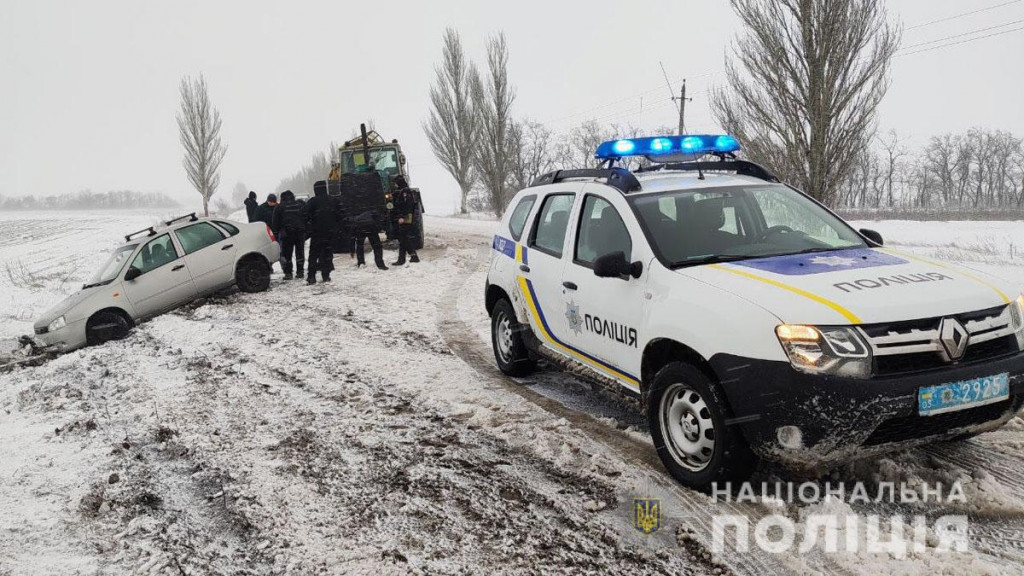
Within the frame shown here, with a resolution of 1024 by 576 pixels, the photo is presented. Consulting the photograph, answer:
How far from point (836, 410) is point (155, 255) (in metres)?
10.3

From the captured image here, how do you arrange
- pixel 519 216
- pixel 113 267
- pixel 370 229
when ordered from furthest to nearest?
pixel 370 229 → pixel 113 267 → pixel 519 216

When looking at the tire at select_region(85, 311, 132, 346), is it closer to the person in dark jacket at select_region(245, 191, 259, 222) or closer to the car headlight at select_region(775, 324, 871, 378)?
the person in dark jacket at select_region(245, 191, 259, 222)

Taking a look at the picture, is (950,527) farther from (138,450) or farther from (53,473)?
(53,473)

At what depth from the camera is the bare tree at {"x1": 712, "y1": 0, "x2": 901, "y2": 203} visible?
42.8ft

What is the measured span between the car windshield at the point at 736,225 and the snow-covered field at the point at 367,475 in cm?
126

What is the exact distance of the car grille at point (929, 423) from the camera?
2822 mm

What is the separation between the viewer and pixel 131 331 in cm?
931

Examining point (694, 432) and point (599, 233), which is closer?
point (694, 432)

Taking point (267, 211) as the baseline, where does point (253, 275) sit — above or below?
below

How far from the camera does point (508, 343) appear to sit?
565 centimetres

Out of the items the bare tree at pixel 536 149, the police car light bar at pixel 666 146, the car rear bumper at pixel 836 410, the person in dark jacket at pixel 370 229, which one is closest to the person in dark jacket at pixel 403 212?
the person in dark jacket at pixel 370 229

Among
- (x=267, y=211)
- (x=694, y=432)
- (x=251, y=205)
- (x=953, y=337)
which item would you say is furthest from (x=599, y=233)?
(x=251, y=205)

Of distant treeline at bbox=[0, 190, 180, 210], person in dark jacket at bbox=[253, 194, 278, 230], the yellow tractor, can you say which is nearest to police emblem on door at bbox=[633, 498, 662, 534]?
the yellow tractor

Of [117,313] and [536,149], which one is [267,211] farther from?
[536,149]
